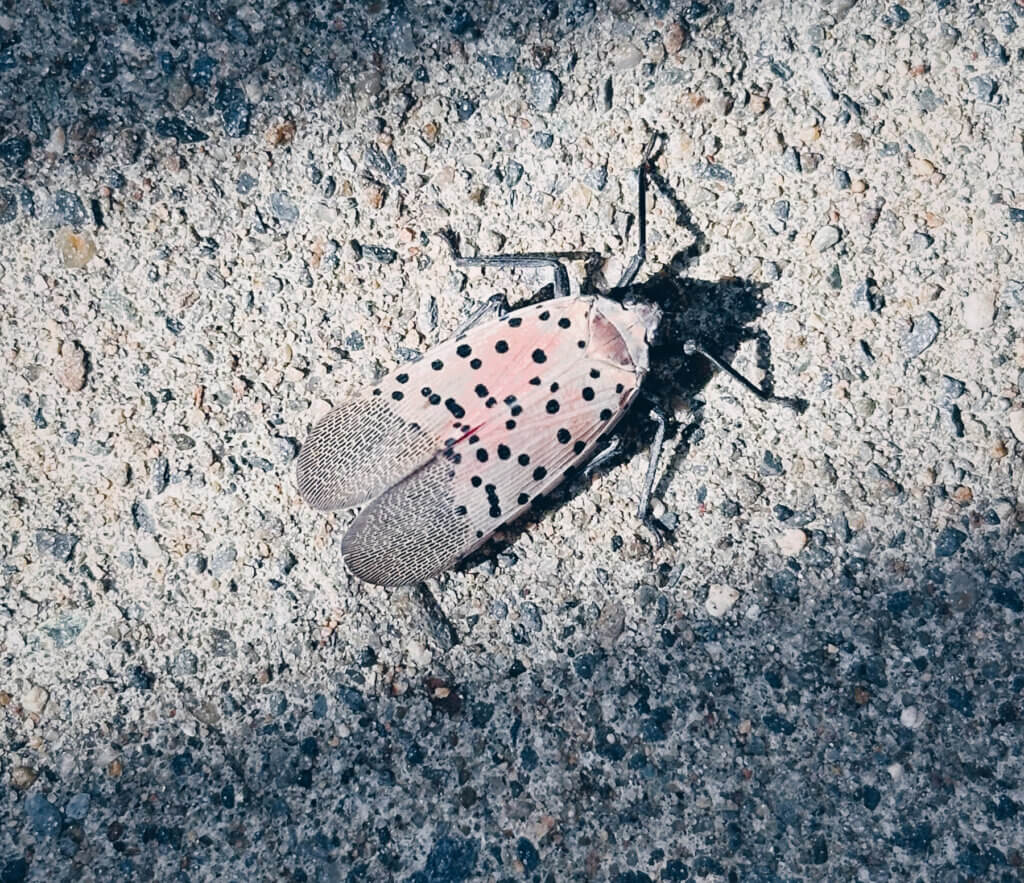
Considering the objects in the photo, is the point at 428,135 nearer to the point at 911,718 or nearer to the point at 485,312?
the point at 485,312

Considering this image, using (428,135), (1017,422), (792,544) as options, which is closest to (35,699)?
(428,135)

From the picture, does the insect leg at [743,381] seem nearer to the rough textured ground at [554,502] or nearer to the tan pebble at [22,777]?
the rough textured ground at [554,502]

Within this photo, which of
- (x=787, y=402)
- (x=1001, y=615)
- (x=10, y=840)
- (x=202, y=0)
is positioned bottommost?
(x=10, y=840)

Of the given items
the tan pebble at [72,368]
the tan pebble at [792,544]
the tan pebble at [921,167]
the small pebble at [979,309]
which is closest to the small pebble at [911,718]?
the tan pebble at [792,544]

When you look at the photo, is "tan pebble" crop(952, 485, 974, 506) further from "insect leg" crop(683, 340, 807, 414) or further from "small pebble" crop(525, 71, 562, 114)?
"small pebble" crop(525, 71, 562, 114)

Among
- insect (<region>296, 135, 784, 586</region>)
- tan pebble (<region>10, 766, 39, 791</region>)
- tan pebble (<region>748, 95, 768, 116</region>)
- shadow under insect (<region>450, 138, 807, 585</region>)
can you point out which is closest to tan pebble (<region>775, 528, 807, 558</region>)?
shadow under insect (<region>450, 138, 807, 585</region>)

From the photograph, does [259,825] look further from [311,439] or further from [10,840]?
[311,439]

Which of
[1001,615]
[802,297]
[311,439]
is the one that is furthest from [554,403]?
[1001,615]
